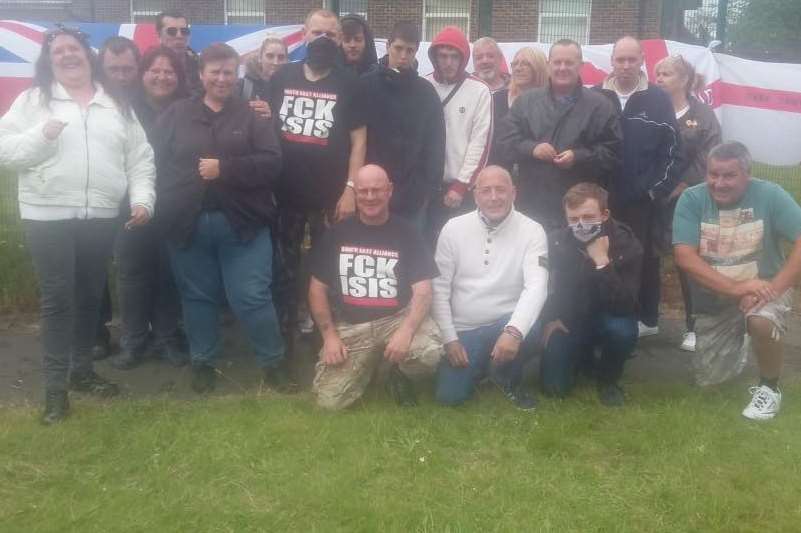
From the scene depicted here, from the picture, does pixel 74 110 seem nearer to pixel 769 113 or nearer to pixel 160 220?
pixel 160 220

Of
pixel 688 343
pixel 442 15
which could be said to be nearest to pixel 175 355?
pixel 688 343

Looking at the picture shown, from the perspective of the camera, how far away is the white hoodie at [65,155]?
3957 mm

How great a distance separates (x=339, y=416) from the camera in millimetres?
4301

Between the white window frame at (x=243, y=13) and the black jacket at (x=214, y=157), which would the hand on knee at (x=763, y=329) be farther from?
the white window frame at (x=243, y=13)

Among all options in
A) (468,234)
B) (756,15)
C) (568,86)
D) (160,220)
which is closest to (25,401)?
(160,220)

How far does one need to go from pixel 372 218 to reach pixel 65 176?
5.06ft

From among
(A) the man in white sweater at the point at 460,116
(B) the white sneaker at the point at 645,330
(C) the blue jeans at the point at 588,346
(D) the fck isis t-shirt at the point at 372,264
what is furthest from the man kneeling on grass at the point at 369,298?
(B) the white sneaker at the point at 645,330

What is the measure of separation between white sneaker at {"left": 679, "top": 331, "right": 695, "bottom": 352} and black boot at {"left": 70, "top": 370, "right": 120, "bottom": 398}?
144 inches

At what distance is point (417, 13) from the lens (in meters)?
15.7

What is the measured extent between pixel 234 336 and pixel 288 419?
1856 millimetres

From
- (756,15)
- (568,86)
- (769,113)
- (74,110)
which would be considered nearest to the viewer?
(74,110)

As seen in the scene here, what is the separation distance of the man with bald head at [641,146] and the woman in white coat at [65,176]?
9.64 ft

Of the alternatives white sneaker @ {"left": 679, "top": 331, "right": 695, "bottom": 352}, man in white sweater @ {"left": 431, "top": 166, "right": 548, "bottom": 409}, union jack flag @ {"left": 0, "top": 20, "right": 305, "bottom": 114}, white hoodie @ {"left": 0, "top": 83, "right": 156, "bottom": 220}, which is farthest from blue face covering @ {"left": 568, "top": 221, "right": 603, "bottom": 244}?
union jack flag @ {"left": 0, "top": 20, "right": 305, "bottom": 114}

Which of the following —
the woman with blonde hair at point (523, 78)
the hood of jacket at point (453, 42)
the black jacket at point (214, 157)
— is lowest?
the black jacket at point (214, 157)
